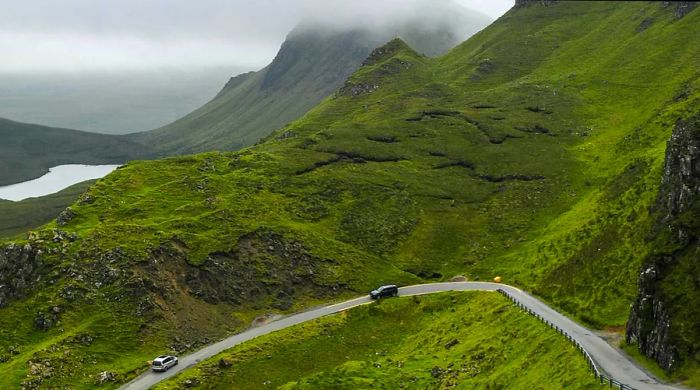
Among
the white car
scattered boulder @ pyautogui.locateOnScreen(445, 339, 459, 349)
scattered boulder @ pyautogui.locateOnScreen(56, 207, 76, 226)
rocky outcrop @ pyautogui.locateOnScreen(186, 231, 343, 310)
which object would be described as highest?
scattered boulder @ pyautogui.locateOnScreen(56, 207, 76, 226)

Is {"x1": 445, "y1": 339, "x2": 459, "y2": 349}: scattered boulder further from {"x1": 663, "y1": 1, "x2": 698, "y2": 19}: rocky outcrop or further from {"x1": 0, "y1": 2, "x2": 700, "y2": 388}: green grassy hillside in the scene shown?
{"x1": 663, "y1": 1, "x2": 698, "y2": 19}: rocky outcrop

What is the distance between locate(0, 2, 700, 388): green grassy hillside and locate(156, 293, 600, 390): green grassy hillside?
7062 millimetres

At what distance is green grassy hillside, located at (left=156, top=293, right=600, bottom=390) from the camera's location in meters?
48.1

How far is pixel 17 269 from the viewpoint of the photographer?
7625cm

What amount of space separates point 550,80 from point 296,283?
130m

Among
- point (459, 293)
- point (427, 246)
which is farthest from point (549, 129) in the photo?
point (459, 293)

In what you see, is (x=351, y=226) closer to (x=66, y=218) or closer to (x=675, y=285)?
(x=66, y=218)

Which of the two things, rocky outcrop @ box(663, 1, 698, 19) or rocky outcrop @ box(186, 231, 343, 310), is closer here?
rocky outcrop @ box(186, 231, 343, 310)

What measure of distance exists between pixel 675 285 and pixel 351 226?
61.4 m

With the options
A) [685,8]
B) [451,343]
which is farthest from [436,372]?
[685,8]

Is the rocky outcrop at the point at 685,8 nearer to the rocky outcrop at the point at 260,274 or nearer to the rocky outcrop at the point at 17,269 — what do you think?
the rocky outcrop at the point at 260,274

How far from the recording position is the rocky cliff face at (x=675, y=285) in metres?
41.1

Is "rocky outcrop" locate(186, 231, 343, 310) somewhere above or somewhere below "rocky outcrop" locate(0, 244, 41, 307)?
below

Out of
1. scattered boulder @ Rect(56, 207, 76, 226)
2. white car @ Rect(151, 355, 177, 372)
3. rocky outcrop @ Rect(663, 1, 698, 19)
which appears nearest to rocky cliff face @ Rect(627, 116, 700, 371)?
white car @ Rect(151, 355, 177, 372)
